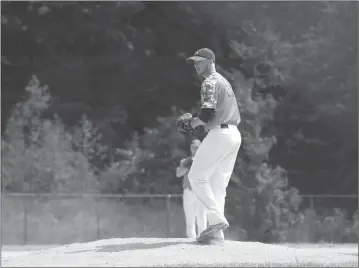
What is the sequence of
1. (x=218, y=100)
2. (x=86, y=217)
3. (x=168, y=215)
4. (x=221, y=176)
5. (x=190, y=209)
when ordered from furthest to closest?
(x=86, y=217) → (x=168, y=215) → (x=190, y=209) → (x=221, y=176) → (x=218, y=100)

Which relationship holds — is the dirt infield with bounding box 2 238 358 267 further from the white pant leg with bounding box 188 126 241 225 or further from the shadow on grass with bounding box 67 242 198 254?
the white pant leg with bounding box 188 126 241 225

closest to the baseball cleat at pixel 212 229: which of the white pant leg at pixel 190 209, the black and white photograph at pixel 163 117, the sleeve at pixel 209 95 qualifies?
the sleeve at pixel 209 95

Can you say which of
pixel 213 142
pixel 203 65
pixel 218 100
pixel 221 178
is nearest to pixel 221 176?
pixel 221 178

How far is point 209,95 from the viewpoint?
38.3ft

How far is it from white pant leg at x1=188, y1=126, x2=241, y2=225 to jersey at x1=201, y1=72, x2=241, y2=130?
0.15m

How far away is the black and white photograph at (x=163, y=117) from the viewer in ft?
80.2

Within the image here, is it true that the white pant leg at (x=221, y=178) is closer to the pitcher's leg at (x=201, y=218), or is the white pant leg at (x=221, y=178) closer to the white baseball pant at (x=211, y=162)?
the white baseball pant at (x=211, y=162)

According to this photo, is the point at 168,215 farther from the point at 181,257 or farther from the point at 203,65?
the point at 181,257

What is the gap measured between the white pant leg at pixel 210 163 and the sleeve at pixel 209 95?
37cm

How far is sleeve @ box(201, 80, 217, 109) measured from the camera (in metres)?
11.6

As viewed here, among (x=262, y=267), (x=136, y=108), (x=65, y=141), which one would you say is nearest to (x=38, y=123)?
(x=65, y=141)

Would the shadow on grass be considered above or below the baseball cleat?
below

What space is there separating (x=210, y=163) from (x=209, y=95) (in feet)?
3.04

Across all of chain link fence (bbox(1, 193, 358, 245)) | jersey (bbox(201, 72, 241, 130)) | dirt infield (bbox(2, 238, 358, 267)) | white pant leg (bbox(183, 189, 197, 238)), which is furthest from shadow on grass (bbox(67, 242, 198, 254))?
chain link fence (bbox(1, 193, 358, 245))
